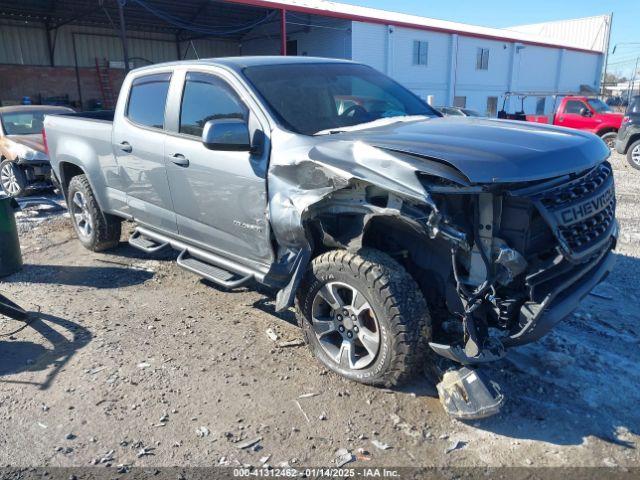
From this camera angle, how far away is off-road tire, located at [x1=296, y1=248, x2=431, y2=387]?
2941 mm

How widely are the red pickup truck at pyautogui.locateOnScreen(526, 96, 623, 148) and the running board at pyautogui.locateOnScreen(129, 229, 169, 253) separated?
44.7 feet

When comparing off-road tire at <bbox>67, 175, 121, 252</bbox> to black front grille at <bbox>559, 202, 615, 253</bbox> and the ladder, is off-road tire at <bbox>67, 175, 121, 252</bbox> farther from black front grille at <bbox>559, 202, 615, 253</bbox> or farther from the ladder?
the ladder

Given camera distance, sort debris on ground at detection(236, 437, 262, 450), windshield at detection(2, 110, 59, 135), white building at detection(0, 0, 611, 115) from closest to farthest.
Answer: debris on ground at detection(236, 437, 262, 450) < windshield at detection(2, 110, 59, 135) < white building at detection(0, 0, 611, 115)

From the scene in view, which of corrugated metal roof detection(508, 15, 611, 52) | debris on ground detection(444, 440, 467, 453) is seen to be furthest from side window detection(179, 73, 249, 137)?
corrugated metal roof detection(508, 15, 611, 52)

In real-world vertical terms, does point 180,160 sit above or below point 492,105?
above

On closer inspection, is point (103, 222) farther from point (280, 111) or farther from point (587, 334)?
point (587, 334)

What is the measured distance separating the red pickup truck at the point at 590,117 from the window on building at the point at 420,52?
1201 cm

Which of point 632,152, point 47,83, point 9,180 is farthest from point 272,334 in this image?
point 47,83

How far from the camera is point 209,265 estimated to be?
14.1 ft

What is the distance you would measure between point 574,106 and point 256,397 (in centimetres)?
1660

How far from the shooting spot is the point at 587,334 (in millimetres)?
3885

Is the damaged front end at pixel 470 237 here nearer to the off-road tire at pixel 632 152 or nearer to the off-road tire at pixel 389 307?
the off-road tire at pixel 389 307

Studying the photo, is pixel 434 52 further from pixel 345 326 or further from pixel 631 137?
pixel 345 326

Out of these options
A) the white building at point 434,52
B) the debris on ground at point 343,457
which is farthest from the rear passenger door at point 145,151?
the white building at point 434,52
